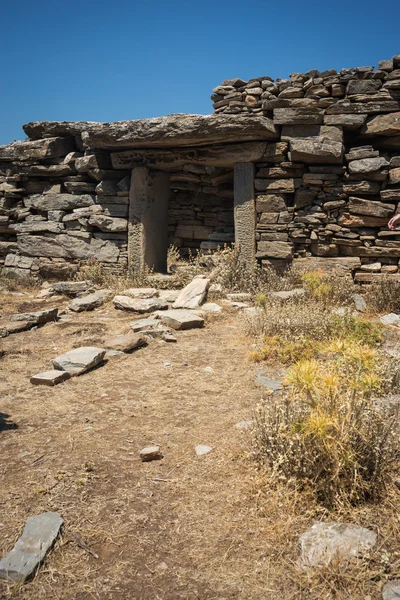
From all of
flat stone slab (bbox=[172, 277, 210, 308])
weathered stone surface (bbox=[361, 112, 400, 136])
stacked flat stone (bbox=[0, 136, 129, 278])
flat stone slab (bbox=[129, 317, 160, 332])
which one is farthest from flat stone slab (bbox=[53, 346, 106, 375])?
weathered stone surface (bbox=[361, 112, 400, 136])

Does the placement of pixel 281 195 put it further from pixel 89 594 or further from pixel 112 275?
pixel 89 594

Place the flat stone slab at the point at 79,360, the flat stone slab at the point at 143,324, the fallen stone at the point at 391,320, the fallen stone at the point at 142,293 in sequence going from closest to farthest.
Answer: the flat stone slab at the point at 79,360
the fallen stone at the point at 391,320
the flat stone slab at the point at 143,324
the fallen stone at the point at 142,293

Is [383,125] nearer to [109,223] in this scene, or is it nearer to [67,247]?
[109,223]

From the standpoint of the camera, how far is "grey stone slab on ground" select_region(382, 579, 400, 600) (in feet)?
5.48

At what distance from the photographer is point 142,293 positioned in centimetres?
700

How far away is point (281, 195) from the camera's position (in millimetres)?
7316

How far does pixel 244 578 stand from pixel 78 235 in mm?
7412

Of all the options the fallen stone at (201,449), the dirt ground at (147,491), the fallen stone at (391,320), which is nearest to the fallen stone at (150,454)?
the dirt ground at (147,491)

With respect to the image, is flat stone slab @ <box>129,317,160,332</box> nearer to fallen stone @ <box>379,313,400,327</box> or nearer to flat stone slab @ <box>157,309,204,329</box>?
flat stone slab @ <box>157,309,204,329</box>

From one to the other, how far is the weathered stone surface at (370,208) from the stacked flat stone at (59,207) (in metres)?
3.76

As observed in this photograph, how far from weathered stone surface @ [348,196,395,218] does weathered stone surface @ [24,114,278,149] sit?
5.17ft

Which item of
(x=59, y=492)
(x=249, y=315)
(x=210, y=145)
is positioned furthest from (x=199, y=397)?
(x=210, y=145)

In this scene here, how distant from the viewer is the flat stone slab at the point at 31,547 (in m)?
1.85

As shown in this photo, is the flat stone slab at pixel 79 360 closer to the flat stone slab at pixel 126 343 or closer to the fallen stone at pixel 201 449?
the flat stone slab at pixel 126 343
